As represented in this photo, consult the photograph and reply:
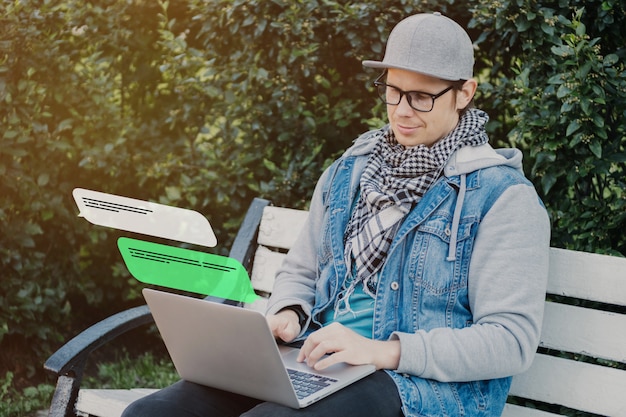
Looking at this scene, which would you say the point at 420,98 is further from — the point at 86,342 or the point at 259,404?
the point at 86,342

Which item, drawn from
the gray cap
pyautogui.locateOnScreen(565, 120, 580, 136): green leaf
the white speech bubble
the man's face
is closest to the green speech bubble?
the white speech bubble

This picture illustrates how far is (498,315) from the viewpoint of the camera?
2.44 metres

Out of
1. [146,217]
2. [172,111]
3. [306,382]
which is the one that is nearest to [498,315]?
[306,382]

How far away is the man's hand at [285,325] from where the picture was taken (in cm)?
273

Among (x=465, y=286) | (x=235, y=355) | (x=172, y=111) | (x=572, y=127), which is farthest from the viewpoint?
(x=172, y=111)

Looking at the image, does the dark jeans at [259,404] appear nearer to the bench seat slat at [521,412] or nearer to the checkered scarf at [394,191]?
the checkered scarf at [394,191]

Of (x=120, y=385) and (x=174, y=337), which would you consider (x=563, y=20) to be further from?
(x=120, y=385)

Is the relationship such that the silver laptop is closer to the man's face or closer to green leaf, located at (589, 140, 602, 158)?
the man's face

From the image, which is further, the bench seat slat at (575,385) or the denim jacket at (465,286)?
the bench seat slat at (575,385)

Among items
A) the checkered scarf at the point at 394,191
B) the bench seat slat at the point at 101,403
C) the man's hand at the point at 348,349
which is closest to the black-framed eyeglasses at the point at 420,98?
the checkered scarf at the point at 394,191

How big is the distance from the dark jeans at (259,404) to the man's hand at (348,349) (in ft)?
0.14

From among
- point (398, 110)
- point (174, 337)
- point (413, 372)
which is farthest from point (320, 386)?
point (398, 110)

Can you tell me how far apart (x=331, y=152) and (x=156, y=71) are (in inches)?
42.6

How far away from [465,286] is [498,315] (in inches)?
5.5
